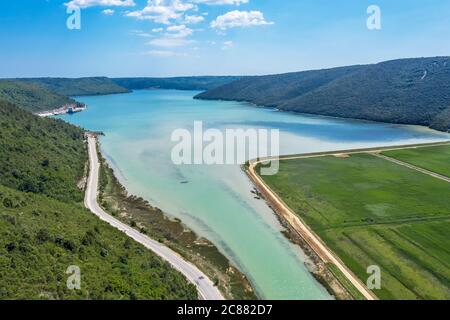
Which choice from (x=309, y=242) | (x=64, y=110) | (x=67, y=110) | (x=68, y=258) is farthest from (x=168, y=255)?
(x=64, y=110)

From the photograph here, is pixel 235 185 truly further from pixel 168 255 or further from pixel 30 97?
pixel 30 97

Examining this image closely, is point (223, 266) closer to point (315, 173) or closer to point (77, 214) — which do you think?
point (77, 214)

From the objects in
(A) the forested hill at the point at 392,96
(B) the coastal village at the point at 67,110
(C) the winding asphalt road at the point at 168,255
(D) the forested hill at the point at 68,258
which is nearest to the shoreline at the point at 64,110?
(B) the coastal village at the point at 67,110

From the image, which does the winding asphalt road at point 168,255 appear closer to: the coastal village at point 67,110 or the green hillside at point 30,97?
the coastal village at point 67,110

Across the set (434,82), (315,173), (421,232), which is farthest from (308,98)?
(421,232)

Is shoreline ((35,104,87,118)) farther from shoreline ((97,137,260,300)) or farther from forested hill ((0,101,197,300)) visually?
forested hill ((0,101,197,300))

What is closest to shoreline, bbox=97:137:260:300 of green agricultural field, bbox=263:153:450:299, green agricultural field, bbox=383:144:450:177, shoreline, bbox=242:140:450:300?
shoreline, bbox=242:140:450:300
